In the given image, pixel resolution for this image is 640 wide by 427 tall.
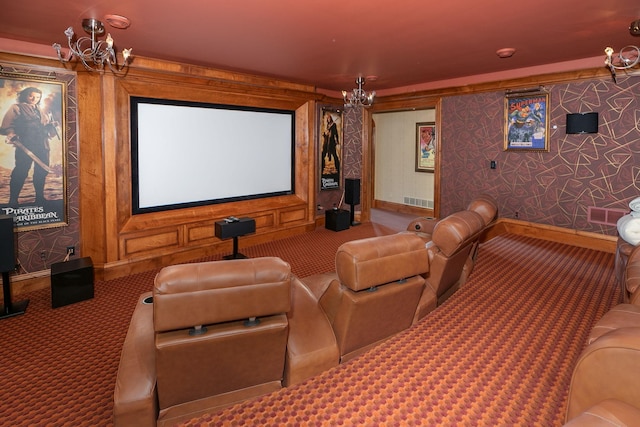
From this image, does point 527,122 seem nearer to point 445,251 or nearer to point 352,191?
point 352,191

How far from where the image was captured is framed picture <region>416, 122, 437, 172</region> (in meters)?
8.92

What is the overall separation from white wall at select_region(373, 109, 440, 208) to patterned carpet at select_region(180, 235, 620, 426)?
5.82 metres

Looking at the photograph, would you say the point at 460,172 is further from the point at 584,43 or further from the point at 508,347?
the point at 508,347

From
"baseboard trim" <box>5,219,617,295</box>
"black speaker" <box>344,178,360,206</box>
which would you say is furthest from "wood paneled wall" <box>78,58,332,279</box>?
"black speaker" <box>344,178,360,206</box>

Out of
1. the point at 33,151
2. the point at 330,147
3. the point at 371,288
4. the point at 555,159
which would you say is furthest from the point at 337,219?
the point at 371,288

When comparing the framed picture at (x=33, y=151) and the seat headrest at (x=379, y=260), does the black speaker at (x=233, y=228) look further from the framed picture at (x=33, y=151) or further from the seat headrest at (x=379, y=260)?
the seat headrest at (x=379, y=260)

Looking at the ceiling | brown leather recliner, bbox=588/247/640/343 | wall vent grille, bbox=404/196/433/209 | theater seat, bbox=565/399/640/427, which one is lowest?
brown leather recliner, bbox=588/247/640/343

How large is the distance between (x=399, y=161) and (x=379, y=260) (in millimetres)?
8010

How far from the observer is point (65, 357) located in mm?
2828

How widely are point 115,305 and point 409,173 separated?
24.1 ft

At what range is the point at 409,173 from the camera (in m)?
9.50

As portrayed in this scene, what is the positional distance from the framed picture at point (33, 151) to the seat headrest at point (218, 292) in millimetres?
3499

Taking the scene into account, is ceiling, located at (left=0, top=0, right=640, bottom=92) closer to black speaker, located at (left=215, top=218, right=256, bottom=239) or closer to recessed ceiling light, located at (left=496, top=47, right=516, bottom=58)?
recessed ceiling light, located at (left=496, top=47, right=516, bottom=58)

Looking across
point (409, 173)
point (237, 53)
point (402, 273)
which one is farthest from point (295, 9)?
point (409, 173)
